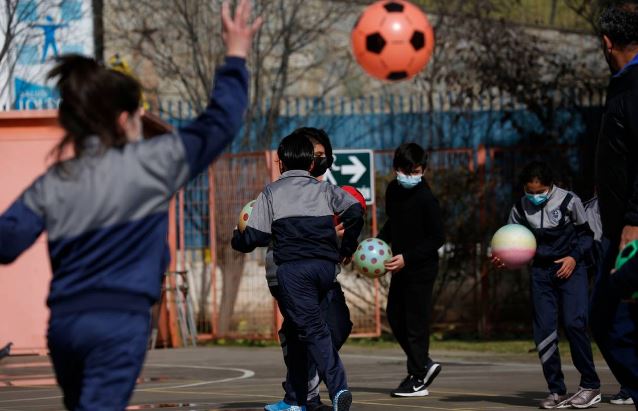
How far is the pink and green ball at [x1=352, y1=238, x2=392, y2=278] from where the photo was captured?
10.5m

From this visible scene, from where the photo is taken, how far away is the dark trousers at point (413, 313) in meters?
10.9

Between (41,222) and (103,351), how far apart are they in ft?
1.74

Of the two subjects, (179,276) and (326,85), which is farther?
(326,85)

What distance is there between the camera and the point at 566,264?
32.4 feet

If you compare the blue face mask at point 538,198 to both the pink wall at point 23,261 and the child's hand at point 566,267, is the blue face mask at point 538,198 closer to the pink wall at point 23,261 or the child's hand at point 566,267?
the child's hand at point 566,267

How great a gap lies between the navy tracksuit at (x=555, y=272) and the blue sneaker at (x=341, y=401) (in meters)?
2.01

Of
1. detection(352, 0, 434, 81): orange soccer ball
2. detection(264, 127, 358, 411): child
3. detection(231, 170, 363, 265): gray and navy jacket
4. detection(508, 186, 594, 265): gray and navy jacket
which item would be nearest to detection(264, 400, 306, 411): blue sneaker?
detection(264, 127, 358, 411): child

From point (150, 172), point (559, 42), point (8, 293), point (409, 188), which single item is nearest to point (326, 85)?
point (559, 42)

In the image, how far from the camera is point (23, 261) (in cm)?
1750

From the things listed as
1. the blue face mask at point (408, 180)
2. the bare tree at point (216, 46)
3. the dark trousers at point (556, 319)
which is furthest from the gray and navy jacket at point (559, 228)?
the bare tree at point (216, 46)

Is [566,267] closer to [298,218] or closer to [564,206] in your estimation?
[564,206]

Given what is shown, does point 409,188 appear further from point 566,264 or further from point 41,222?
point 41,222

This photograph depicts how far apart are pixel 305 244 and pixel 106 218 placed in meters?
4.08

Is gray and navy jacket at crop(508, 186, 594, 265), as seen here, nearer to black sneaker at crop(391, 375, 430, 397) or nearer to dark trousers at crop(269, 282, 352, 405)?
black sneaker at crop(391, 375, 430, 397)
